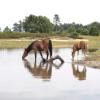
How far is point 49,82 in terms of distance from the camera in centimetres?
1980

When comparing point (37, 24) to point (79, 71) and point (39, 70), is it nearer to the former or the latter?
point (39, 70)

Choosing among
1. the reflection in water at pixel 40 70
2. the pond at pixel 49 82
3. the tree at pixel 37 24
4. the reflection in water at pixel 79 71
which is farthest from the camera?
the tree at pixel 37 24

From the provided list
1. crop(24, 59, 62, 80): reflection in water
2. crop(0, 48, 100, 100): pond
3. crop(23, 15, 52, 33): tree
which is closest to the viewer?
crop(0, 48, 100, 100): pond

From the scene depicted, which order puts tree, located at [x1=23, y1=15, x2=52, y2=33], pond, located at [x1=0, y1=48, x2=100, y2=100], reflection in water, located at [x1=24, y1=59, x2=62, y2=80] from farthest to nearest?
1. tree, located at [x1=23, y1=15, x2=52, y2=33]
2. reflection in water, located at [x1=24, y1=59, x2=62, y2=80]
3. pond, located at [x1=0, y1=48, x2=100, y2=100]

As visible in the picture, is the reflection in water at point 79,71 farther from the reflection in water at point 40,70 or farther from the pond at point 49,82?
the reflection in water at point 40,70

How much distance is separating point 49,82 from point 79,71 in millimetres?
4982

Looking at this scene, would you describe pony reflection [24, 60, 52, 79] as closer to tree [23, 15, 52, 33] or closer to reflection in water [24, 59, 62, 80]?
reflection in water [24, 59, 62, 80]

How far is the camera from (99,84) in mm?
19266

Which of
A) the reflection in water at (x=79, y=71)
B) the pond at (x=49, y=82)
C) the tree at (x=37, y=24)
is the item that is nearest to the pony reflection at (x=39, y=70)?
the pond at (x=49, y=82)

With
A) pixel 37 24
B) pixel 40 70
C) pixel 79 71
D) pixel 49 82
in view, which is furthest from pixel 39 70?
pixel 37 24

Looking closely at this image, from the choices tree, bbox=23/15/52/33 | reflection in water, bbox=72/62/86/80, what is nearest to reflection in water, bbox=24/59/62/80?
reflection in water, bbox=72/62/86/80

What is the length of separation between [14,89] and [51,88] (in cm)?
155

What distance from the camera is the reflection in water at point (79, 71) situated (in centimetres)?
2208

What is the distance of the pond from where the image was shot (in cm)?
1609
